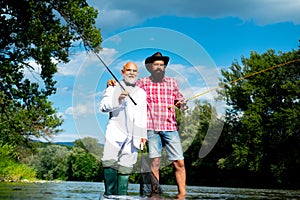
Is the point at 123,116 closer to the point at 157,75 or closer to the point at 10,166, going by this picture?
the point at 157,75

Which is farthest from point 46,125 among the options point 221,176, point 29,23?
point 221,176

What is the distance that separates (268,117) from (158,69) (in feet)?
139

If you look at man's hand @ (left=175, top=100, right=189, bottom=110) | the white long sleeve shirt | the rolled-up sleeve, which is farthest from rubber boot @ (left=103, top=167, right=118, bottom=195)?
man's hand @ (left=175, top=100, right=189, bottom=110)

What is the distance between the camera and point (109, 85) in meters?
6.01

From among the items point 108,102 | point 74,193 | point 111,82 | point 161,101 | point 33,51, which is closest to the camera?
point 108,102

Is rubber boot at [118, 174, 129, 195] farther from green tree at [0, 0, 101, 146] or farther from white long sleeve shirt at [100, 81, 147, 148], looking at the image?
green tree at [0, 0, 101, 146]

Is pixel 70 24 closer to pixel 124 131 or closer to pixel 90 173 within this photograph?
pixel 124 131

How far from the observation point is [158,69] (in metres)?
6.87

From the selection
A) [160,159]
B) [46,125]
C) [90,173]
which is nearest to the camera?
[160,159]

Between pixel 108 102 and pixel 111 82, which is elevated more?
pixel 111 82

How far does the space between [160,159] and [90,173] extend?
177ft

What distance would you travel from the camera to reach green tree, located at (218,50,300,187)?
147 ft

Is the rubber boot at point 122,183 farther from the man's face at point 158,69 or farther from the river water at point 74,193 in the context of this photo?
the man's face at point 158,69

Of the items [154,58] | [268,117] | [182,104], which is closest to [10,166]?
[182,104]
